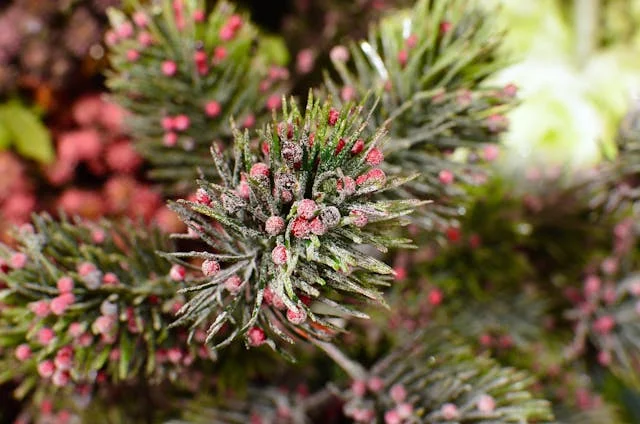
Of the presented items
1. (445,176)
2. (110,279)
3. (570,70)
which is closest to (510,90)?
(445,176)

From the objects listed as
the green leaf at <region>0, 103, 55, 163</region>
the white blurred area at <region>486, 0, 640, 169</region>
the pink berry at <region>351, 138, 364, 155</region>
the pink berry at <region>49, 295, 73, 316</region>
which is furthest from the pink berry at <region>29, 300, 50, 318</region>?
the white blurred area at <region>486, 0, 640, 169</region>

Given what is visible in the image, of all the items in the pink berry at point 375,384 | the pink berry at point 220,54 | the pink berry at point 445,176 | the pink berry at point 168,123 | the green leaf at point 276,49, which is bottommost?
the pink berry at point 375,384

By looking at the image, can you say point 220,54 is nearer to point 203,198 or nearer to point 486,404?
point 203,198

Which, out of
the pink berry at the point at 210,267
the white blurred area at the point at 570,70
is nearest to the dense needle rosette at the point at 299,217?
the pink berry at the point at 210,267

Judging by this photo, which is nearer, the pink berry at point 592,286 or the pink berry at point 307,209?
the pink berry at point 307,209

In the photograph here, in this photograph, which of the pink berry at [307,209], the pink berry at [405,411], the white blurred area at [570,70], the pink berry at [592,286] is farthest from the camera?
the white blurred area at [570,70]

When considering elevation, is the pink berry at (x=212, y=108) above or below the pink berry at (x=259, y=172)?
above

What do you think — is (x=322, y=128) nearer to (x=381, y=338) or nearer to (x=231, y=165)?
(x=231, y=165)

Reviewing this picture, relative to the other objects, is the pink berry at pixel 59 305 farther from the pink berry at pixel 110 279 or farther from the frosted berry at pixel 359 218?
the frosted berry at pixel 359 218
